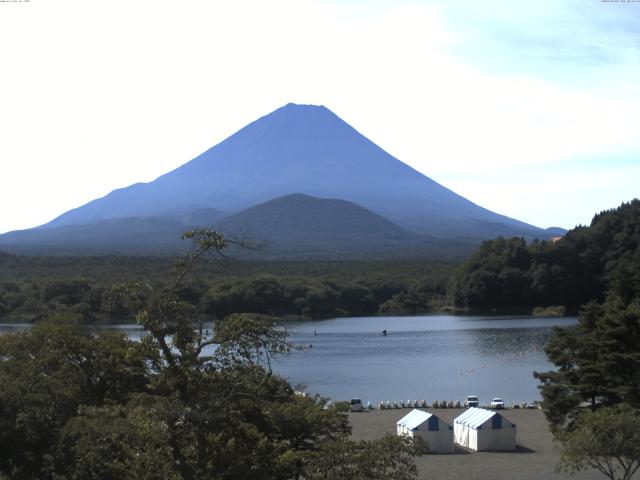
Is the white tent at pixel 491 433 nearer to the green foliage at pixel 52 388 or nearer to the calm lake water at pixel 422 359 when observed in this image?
the calm lake water at pixel 422 359

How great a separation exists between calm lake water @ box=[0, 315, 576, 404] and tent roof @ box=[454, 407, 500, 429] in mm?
2953

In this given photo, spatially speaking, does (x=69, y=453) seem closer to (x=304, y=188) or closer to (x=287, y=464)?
(x=287, y=464)

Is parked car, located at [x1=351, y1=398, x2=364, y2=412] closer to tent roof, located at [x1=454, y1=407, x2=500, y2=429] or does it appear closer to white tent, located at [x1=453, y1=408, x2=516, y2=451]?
tent roof, located at [x1=454, y1=407, x2=500, y2=429]

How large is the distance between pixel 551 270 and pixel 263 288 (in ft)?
52.4

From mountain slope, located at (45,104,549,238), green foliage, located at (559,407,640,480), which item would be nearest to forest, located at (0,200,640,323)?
green foliage, located at (559,407,640,480)

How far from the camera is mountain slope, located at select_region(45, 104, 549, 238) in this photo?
148625 millimetres

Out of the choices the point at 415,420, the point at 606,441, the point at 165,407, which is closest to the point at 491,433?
the point at 415,420

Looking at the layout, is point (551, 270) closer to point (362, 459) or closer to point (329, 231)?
point (362, 459)

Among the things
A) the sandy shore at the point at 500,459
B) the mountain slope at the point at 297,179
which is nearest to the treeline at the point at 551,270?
the sandy shore at the point at 500,459

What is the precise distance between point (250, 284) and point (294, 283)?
4.87 metres

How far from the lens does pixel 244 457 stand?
632cm

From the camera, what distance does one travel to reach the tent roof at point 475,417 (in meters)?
16.8

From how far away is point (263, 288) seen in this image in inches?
1978

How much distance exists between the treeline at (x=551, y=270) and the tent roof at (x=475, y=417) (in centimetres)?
3618
